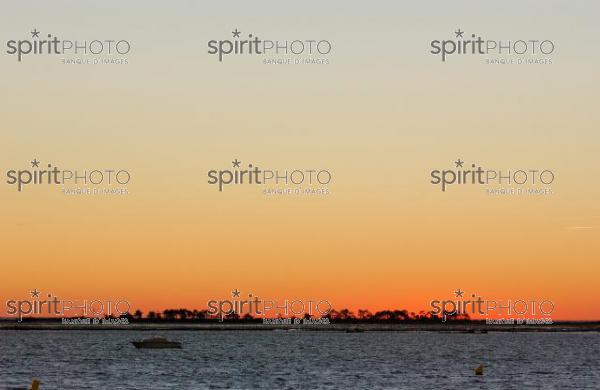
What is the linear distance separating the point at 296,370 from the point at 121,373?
81.6 feet

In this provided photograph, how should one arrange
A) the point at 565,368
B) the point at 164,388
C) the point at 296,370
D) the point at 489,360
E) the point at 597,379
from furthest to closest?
the point at 489,360 → the point at 565,368 → the point at 296,370 → the point at 597,379 → the point at 164,388

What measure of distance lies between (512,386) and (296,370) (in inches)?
1441

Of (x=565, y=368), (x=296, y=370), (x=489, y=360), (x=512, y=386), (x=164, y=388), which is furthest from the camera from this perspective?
(x=489, y=360)

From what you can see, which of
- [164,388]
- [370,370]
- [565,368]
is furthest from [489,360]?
[164,388]

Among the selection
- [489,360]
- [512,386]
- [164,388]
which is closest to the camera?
[164,388]

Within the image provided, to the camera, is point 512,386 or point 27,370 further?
point 27,370

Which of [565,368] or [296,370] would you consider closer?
[296,370]

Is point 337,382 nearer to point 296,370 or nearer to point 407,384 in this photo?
point 407,384

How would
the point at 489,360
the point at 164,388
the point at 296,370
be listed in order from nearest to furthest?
the point at 164,388 → the point at 296,370 → the point at 489,360

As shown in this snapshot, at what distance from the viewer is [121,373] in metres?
143

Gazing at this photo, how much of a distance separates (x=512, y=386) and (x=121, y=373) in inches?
1989

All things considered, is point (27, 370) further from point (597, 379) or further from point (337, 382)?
point (597, 379)

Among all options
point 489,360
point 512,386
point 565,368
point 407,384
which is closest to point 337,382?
point 407,384

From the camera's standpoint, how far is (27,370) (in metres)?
146
